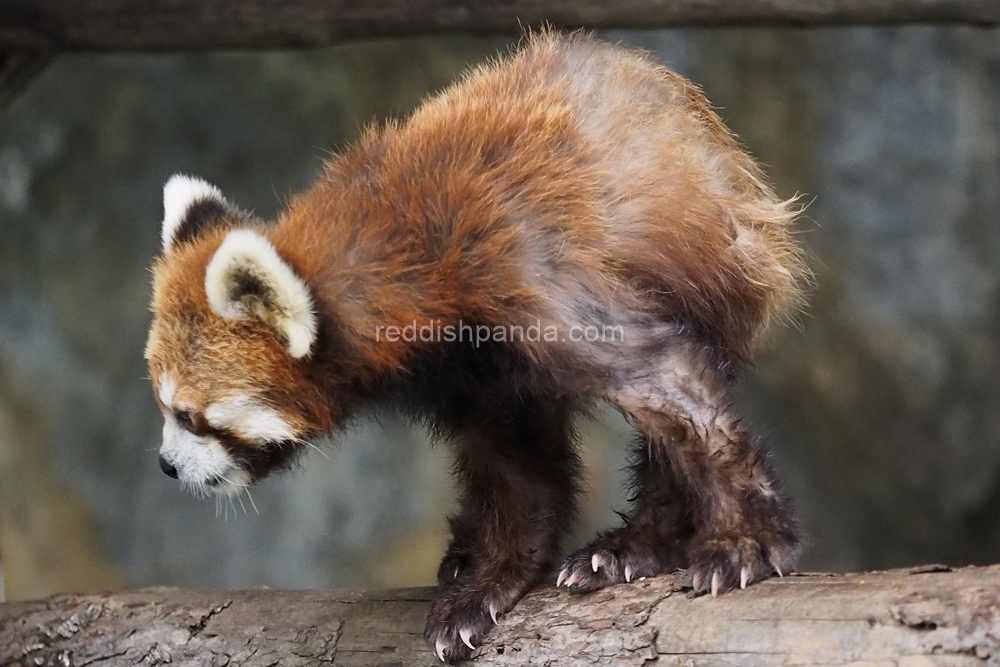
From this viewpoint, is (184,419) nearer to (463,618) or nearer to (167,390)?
(167,390)

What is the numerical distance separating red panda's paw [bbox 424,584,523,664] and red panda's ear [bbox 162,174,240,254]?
1177 millimetres

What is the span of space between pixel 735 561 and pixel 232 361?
125 cm

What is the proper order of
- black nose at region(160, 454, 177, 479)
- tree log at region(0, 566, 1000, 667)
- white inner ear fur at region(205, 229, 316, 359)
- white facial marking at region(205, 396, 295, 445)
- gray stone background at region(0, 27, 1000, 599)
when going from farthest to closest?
gray stone background at region(0, 27, 1000, 599) < black nose at region(160, 454, 177, 479) < white facial marking at region(205, 396, 295, 445) < white inner ear fur at region(205, 229, 316, 359) < tree log at region(0, 566, 1000, 667)

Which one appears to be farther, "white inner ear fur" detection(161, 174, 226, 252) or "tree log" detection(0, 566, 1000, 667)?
"white inner ear fur" detection(161, 174, 226, 252)

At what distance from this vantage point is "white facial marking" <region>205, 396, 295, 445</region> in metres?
2.25

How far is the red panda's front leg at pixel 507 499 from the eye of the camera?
2.49 metres

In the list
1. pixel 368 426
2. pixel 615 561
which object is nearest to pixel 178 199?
pixel 615 561

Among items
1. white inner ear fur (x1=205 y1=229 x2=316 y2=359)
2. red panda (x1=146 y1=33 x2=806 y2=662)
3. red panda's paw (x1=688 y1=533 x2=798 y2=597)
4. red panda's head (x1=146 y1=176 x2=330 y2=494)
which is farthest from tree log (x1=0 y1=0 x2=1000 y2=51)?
red panda's paw (x1=688 y1=533 x2=798 y2=597)

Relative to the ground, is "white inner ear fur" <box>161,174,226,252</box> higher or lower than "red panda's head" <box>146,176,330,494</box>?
higher

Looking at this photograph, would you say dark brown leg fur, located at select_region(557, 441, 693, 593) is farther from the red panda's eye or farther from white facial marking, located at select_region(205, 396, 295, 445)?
the red panda's eye

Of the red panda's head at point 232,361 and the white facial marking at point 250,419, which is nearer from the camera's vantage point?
the red panda's head at point 232,361

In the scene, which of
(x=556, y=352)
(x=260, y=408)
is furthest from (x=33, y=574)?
(x=556, y=352)

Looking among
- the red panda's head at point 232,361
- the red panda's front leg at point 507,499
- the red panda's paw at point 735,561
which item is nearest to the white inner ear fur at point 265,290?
the red panda's head at point 232,361

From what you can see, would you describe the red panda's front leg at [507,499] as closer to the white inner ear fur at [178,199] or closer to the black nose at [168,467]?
the black nose at [168,467]
